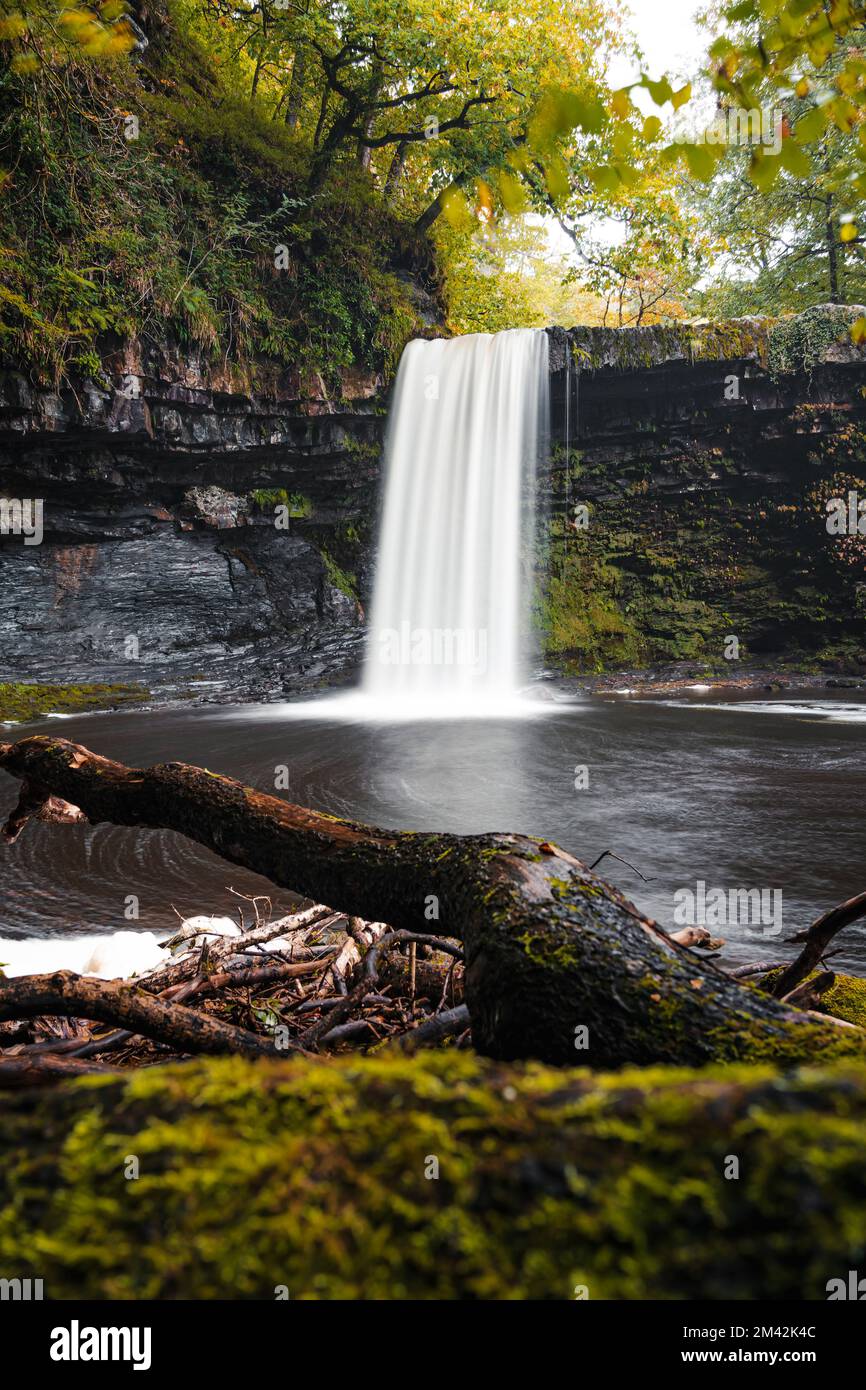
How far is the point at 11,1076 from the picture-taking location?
1.56 meters

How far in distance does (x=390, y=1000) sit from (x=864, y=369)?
2229 cm

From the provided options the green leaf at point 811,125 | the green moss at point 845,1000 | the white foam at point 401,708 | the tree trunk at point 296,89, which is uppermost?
the tree trunk at point 296,89

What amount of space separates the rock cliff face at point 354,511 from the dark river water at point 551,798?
14.8ft

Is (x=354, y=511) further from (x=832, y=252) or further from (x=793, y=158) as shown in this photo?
(x=793, y=158)

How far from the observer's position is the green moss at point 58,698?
14.7 m

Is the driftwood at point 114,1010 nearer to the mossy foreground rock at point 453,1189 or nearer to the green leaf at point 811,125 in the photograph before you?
the mossy foreground rock at point 453,1189

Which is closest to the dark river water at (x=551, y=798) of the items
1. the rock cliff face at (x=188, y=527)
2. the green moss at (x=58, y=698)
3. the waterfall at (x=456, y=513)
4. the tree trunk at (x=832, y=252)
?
the green moss at (x=58, y=698)

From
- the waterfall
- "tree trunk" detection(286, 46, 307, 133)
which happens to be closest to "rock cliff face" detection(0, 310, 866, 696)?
the waterfall

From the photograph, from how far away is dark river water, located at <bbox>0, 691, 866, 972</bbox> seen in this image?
5.33m

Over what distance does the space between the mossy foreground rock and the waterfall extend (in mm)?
18996
